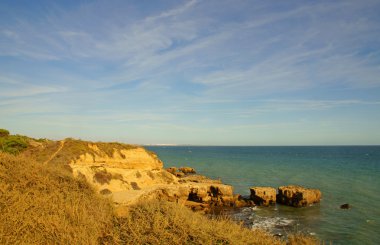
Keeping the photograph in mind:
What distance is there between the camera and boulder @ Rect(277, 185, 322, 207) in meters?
31.1

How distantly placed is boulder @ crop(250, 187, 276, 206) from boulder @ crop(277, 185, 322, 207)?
1038 millimetres

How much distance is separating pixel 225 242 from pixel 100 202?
20.3ft

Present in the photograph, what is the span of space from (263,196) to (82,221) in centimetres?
2499

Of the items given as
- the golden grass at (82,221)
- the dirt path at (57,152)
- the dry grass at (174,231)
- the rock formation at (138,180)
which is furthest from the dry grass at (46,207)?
the dirt path at (57,152)

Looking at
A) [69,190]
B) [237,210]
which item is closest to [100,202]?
[69,190]

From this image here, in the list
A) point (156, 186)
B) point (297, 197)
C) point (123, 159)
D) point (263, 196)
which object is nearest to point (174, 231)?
point (156, 186)

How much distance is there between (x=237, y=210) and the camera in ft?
98.3

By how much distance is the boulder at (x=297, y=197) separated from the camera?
3113cm

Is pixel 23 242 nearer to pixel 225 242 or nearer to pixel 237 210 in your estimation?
pixel 225 242

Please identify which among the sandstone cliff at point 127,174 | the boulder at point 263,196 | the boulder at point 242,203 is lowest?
the boulder at point 242,203

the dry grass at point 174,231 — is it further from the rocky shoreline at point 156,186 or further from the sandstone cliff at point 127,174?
the rocky shoreline at point 156,186

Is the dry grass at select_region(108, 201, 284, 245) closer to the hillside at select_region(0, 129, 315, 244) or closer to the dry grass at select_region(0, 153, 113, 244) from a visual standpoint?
the hillside at select_region(0, 129, 315, 244)

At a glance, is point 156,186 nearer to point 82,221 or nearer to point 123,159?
point 123,159

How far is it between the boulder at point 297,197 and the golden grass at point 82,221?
828 inches
